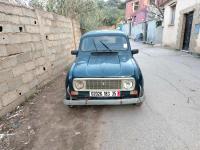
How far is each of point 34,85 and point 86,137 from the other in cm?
285

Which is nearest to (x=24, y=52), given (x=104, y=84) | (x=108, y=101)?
(x=104, y=84)

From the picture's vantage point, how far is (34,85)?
5.48 meters

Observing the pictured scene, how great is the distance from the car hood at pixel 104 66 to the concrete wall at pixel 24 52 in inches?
58.3

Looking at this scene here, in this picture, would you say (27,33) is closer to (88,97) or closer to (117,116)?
(88,97)

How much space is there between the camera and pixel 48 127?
12.2ft

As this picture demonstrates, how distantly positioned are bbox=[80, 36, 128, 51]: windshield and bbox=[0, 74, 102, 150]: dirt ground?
5.52ft

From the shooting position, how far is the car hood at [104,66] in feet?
13.0

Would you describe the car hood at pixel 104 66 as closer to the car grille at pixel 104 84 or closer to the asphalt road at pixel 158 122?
the car grille at pixel 104 84

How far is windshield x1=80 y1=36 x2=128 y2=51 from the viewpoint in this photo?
5.26 metres

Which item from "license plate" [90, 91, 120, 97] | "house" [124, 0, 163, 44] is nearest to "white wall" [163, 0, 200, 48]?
"house" [124, 0, 163, 44]

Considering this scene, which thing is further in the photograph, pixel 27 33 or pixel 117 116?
pixel 27 33

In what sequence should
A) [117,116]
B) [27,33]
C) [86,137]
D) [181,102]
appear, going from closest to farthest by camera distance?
[86,137] < [117,116] < [181,102] < [27,33]

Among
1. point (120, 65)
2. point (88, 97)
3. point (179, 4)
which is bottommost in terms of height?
point (88, 97)

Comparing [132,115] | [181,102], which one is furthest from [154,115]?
[181,102]
